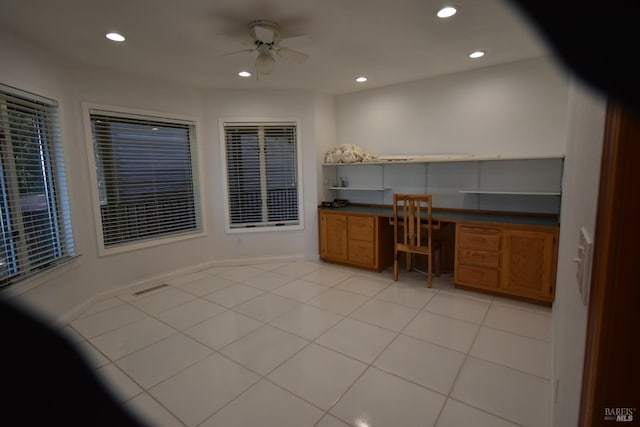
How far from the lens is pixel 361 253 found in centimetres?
427

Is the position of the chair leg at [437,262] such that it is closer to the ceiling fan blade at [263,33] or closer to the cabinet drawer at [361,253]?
the cabinet drawer at [361,253]

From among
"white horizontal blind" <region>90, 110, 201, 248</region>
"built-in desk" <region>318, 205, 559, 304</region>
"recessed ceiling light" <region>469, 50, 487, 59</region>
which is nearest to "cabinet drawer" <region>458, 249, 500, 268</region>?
"built-in desk" <region>318, 205, 559, 304</region>

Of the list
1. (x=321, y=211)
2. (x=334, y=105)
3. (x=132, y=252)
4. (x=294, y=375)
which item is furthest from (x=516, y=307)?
(x=132, y=252)

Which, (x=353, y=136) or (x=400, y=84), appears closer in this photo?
(x=400, y=84)

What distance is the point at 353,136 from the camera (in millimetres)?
4906

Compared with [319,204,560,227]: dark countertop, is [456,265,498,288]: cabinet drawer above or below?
below

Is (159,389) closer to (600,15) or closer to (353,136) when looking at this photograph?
(600,15)

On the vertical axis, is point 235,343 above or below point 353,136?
below

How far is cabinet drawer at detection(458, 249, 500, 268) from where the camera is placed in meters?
3.28

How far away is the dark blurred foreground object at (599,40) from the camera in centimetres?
37

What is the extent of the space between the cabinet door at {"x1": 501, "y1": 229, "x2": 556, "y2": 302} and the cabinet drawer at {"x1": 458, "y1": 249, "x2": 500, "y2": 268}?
0.27 feet

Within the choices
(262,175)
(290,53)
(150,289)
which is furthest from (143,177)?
(290,53)

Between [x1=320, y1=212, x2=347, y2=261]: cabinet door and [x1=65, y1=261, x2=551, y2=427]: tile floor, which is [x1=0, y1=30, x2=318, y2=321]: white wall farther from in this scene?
[x1=65, y1=261, x2=551, y2=427]: tile floor

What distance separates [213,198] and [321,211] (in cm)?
160
